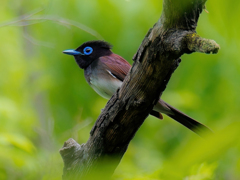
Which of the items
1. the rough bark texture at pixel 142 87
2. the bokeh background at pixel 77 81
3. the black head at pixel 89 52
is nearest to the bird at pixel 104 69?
the black head at pixel 89 52

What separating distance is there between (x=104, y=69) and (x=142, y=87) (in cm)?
227

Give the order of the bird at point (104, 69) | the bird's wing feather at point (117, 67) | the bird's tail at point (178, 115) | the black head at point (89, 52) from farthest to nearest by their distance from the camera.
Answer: the black head at point (89, 52) → the bird's wing feather at point (117, 67) → the bird at point (104, 69) → the bird's tail at point (178, 115)

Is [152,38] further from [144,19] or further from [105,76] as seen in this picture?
[144,19]

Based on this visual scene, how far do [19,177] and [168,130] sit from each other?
11.5 ft

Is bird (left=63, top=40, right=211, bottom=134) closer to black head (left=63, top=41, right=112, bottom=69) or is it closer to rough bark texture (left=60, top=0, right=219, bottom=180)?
A: black head (left=63, top=41, right=112, bottom=69)

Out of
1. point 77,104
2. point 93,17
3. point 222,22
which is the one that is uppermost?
point 93,17

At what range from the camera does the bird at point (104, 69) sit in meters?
4.41

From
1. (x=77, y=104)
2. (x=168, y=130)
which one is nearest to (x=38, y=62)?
(x=77, y=104)

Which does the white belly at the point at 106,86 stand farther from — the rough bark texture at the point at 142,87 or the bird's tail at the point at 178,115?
the rough bark texture at the point at 142,87

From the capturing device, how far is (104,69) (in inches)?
184

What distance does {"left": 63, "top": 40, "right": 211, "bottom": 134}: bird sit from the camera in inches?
174

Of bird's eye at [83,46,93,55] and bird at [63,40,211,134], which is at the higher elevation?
bird's eye at [83,46,93,55]

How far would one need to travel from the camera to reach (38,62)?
22.9 feet

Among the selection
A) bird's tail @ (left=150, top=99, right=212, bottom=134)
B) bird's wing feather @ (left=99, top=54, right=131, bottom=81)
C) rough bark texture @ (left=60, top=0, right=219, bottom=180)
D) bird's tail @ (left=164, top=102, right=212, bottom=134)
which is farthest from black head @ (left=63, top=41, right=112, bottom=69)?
rough bark texture @ (left=60, top=0, right=219, bottom=180)
